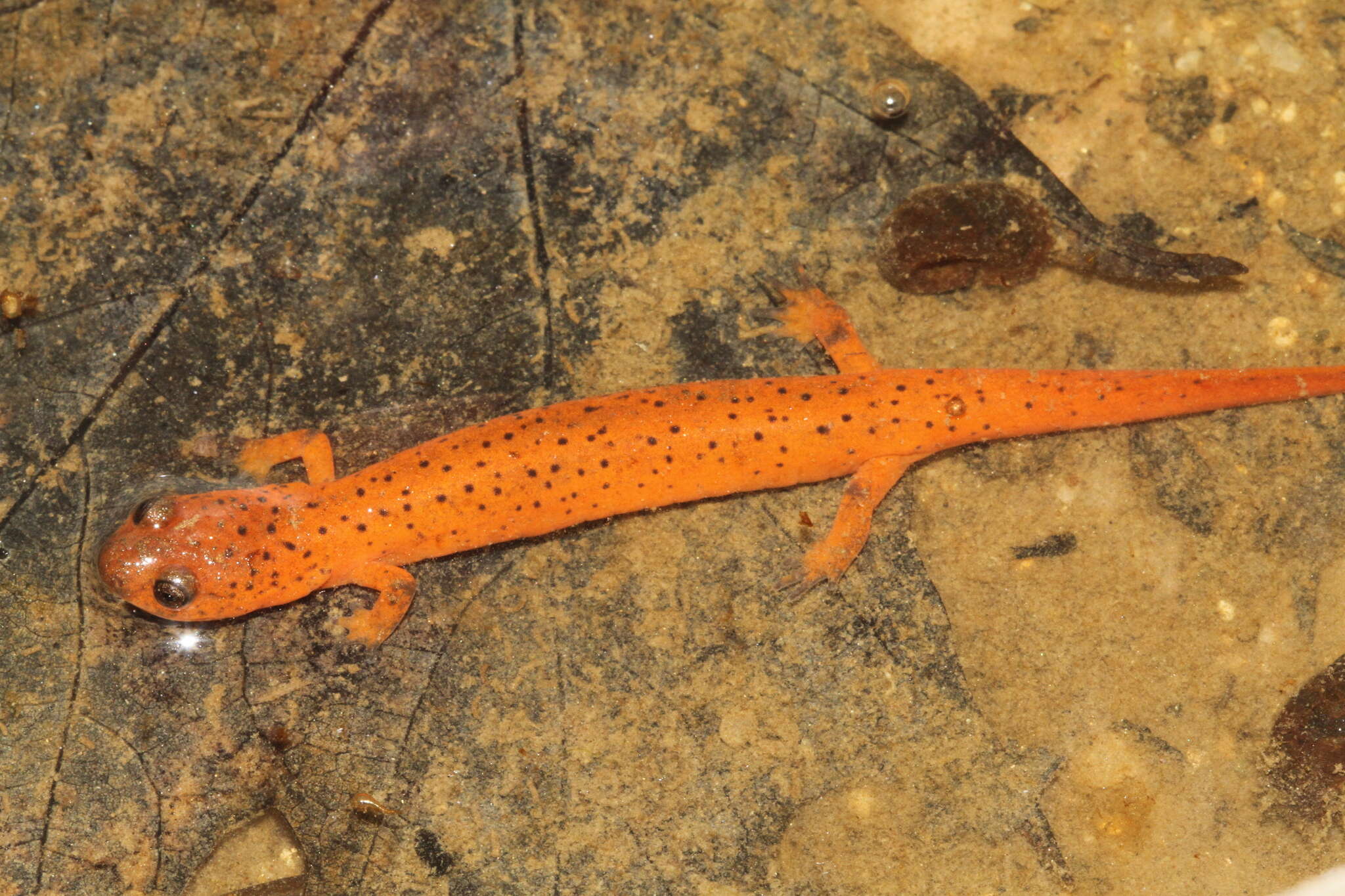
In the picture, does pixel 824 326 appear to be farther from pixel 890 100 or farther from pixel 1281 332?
pixel 1281 332

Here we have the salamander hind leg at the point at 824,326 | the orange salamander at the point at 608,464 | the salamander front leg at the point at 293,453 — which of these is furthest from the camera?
the salamander hind leg at the point at 824,326

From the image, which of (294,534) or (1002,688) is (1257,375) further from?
(294,534)

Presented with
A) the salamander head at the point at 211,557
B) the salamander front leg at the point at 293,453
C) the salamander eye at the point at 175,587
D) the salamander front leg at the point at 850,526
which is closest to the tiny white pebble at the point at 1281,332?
the salamander front leg at the point at 850,526

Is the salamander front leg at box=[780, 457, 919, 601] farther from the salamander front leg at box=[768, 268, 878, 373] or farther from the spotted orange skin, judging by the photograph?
the salamander front leg at box=[768, 268, 878, 373]

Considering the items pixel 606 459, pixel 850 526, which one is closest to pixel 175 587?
pixel 606 459

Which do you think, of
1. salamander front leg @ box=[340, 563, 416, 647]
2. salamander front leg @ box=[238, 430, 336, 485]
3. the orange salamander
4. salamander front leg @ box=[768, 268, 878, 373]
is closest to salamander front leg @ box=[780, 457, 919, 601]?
the orange salamander

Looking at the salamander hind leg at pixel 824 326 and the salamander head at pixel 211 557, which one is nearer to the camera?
the salamander head at pixel 211 557

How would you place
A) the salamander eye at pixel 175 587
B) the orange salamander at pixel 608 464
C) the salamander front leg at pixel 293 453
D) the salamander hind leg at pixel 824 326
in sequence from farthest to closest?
the salamander hind leg at pixel 824 326 → the salamander front leg at pixel 293 453 → the orange salamander at pixel 608 464 → the salamander eye at pixel 175 587

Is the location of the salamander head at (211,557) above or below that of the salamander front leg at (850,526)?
below

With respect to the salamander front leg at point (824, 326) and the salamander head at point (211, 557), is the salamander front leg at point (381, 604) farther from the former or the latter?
the salamander front leg at point (824, 326)
